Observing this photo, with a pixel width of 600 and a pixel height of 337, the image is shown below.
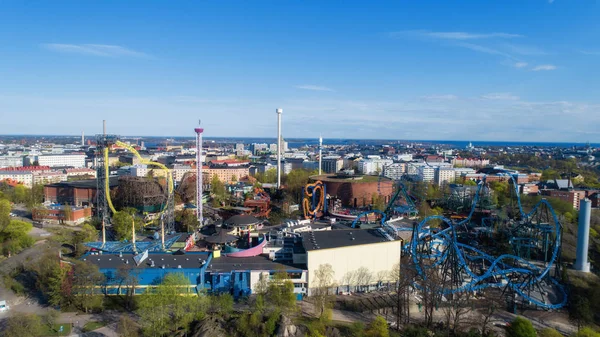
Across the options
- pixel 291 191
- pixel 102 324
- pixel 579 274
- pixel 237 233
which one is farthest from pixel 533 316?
pixel 291 191

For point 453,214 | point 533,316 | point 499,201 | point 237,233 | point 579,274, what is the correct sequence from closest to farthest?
point 533,316 → point 579,274 → point 237,233 → point 453,214 → point 499,201

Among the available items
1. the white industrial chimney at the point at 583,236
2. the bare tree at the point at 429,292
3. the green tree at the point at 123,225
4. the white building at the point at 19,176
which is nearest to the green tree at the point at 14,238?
the green tree at the point at 123,225

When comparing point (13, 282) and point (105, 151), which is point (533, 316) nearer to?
point (13, 282)

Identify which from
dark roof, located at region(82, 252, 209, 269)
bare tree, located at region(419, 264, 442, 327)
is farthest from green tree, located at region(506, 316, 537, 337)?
dark roof, located at region(82, 252, 209, 269)

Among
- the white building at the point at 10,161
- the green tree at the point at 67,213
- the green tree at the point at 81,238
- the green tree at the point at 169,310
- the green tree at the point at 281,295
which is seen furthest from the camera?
the white building at the point at 10,161

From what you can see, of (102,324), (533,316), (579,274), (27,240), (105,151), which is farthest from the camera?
(105,151)

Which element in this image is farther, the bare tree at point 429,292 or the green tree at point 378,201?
the green tree at point 378,201

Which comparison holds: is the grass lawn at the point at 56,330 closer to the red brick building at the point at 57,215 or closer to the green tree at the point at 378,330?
the green tree at the point at 378,330

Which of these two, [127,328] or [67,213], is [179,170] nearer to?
[67,213]
